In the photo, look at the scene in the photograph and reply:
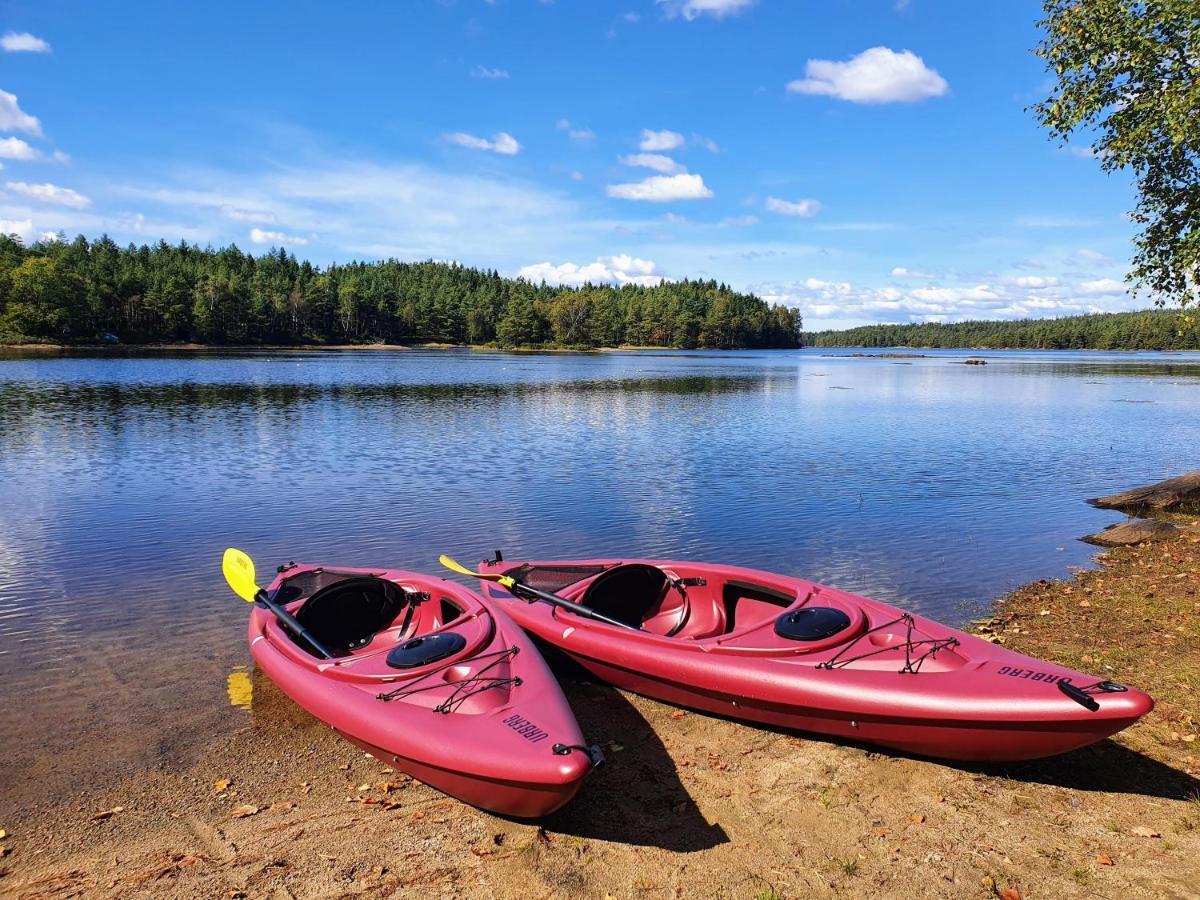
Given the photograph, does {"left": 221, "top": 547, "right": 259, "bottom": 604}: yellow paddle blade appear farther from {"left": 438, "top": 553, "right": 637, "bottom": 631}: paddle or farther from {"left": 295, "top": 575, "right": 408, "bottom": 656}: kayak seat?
{"left": 438, "top": 553, "right": 637, "bottom": 631}: paddle

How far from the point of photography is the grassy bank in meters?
4.95

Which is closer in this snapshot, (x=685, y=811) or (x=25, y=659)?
(x=685, y=811)

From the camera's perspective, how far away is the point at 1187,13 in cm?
1061

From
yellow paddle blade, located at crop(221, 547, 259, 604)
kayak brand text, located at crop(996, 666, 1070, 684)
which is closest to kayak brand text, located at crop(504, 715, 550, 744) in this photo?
kayak brand text, located at crop(996, 666, 1070, 684)

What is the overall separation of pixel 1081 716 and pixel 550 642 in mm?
4805

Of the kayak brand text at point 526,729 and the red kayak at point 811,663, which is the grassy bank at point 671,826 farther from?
the kayak brand text at point 526,729

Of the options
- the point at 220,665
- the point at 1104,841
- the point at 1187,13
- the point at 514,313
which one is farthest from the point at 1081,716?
the point at 514,313

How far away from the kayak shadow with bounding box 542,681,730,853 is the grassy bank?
20mm

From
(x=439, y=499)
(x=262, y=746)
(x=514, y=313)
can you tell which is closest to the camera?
(x=262, y=746)

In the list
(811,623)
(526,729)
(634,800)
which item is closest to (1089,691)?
(811,623)

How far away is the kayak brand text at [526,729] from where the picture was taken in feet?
18.1

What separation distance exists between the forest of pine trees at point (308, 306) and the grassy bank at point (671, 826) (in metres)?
110

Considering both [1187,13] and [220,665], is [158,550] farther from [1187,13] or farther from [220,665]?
[1187,13]

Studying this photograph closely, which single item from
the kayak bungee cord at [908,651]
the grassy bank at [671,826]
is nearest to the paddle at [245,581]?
the grassy bank at [671,826]
